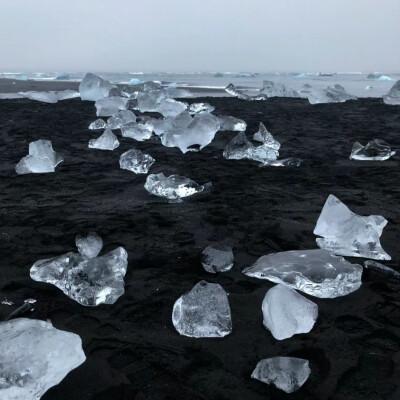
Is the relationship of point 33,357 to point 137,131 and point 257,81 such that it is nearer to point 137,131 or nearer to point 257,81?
point 137,131

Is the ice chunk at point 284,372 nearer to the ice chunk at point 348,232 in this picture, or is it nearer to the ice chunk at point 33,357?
the ice chunk at point 33,357

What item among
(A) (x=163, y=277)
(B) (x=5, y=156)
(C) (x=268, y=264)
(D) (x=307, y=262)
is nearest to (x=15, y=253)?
(A) (x=163, y=277)

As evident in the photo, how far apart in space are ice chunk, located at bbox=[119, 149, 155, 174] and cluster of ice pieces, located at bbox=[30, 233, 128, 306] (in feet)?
5.93

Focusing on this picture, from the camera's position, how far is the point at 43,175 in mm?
3406

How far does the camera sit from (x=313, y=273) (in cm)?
164

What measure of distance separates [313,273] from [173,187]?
56.5 inches

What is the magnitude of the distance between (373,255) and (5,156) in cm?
362

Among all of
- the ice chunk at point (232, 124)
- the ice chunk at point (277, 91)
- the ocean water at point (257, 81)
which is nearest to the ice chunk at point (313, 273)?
the ice chunk at point (232, 124)

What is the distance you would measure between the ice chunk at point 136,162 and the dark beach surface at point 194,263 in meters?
0.11

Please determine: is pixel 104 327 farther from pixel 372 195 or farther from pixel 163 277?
→ pixel 372 195

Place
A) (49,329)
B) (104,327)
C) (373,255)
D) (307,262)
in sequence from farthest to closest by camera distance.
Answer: (373,255)
(307,262)
(104,327)
(49,329)

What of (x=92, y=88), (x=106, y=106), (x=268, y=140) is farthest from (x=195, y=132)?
(x=92, y=88)

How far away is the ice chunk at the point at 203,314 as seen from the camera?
1.39m

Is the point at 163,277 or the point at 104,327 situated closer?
→ the point at 104,327
